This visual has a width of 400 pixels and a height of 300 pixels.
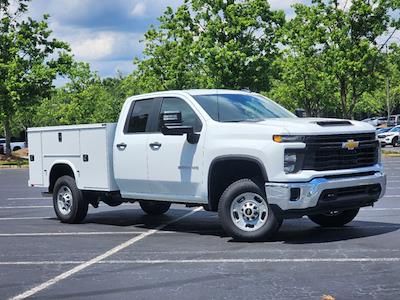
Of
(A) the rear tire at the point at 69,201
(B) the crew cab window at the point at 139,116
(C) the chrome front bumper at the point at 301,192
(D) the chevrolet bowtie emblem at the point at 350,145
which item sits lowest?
(A) the rear tire at the point at 69,201

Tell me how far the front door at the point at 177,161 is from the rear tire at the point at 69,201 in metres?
1.80

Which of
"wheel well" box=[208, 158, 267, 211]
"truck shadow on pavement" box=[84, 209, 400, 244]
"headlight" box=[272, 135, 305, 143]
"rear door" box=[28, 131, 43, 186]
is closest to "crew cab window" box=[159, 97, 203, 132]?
"wheel well" box=[208, 158, 267, 211]

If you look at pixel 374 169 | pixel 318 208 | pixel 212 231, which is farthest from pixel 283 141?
pixel 212 231

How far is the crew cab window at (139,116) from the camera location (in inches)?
371

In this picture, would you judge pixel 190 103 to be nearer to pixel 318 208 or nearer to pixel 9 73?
pixel 318 208

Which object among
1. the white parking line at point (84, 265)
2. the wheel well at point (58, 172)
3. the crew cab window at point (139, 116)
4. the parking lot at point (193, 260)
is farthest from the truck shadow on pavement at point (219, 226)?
the crew cab window at point (139, 116)

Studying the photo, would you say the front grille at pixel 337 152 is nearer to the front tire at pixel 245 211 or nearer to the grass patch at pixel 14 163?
the front tire at pixel 245 211

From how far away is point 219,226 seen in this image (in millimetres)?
9773

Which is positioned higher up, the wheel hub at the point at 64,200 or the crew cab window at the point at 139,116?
the crew cab window at the point at 139,116

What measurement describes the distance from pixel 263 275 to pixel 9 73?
30.9 meters

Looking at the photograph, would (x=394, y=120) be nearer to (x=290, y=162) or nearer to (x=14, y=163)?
(x=14, y=163)

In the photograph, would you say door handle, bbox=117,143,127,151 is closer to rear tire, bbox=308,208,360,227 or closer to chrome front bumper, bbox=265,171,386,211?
chrome front bumper, bbox=265,171,386,211

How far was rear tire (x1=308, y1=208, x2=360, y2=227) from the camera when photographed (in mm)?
9141

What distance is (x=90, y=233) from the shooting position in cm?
950
